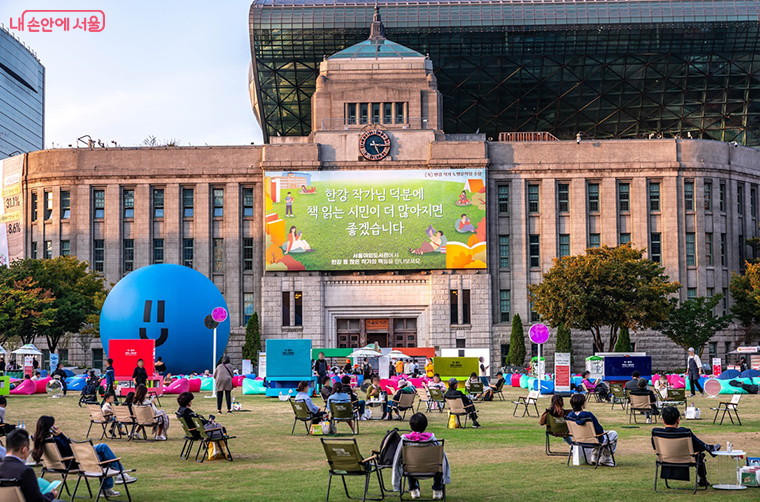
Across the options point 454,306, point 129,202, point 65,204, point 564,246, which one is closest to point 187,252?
point 129,202

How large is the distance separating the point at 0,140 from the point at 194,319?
139 meters

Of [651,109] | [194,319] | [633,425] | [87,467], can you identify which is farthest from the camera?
[651,109]

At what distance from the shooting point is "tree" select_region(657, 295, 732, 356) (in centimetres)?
6219

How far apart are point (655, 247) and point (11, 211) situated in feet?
157

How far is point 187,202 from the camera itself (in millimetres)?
69688

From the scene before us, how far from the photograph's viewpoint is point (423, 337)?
66.7 meters

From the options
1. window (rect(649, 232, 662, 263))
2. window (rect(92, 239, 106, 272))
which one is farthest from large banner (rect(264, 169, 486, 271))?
window (rect(92, 239, 106, 272))

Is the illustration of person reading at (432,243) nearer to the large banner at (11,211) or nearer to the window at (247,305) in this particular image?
the window at (247,305)

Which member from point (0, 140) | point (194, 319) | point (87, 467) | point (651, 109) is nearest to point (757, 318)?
point (651, 109)

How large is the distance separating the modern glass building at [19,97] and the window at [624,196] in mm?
123044

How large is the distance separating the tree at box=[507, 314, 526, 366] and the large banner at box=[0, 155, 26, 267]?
36.3 meters

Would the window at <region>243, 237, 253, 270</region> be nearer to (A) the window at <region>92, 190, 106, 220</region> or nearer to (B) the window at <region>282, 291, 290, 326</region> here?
(B) the window at <region>282, 291, 290, 326</region>

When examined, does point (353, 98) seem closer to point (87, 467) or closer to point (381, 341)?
point (381, 341)

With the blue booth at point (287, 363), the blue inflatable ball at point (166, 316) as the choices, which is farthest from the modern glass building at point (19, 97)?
the blue booth at point (287, 363)
